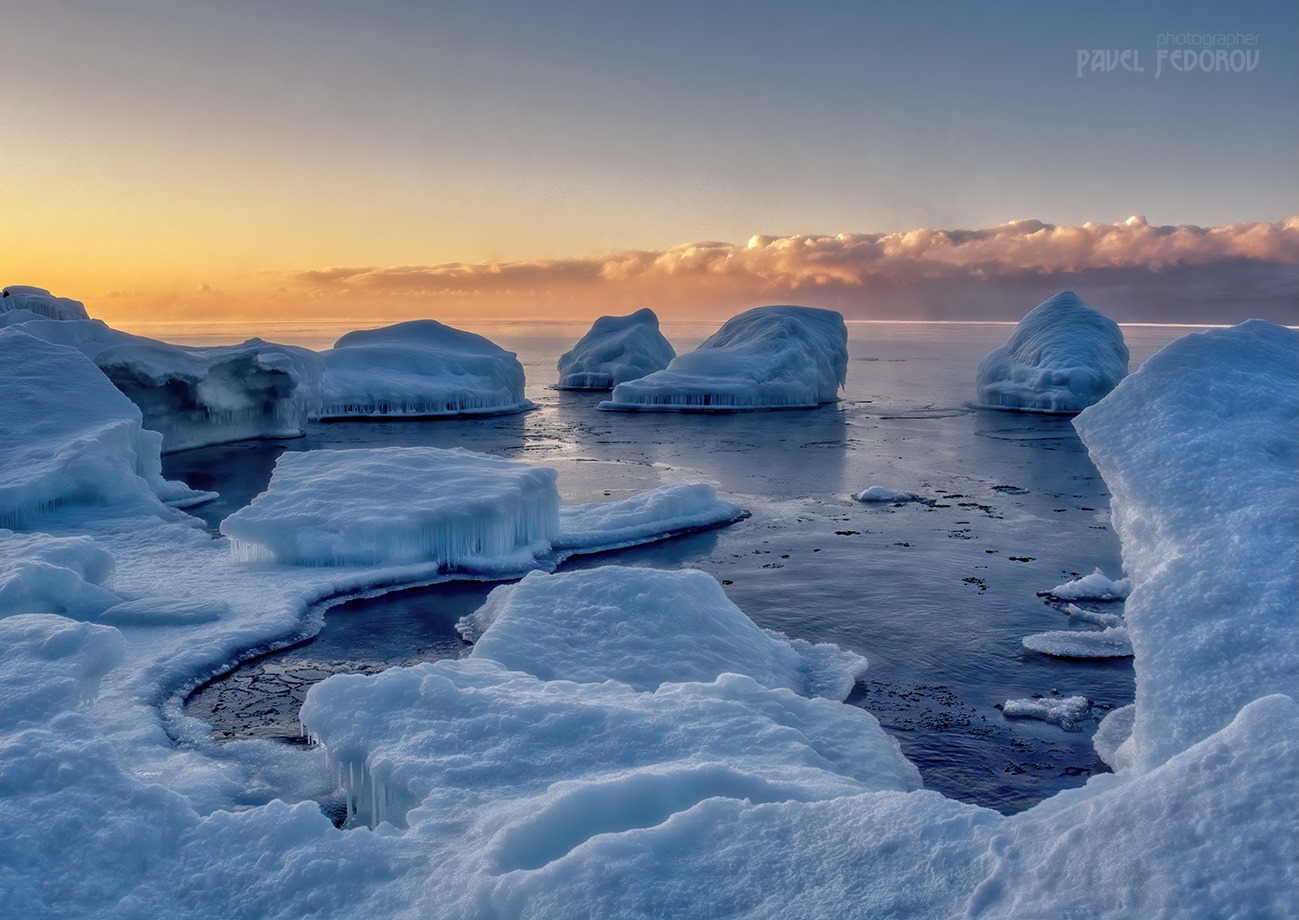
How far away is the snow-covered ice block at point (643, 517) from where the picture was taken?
13570 mm

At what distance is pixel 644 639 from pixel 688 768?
10.7ft

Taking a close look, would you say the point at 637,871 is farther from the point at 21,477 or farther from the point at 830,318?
the point at 830,318

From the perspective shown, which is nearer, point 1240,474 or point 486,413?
point 1240,474

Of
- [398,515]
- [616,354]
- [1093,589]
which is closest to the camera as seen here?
[1093,589]

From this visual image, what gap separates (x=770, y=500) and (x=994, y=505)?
12.3ft

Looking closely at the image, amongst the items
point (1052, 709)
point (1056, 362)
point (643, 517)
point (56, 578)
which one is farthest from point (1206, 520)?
point (1056, 362)

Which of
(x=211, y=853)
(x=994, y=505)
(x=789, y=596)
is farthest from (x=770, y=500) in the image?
(x=211, y=853)

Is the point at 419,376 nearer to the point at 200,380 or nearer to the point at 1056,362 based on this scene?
the point at 200,380

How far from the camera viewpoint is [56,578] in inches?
356

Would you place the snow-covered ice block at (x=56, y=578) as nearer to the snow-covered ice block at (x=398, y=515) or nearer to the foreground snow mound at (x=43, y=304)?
the snow-covered ice block at (x=398, y=515)

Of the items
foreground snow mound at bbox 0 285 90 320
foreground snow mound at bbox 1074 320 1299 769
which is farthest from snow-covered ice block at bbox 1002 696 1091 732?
foreground snow mound at bbox 0 285 90 320

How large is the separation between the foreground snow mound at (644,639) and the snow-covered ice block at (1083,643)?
6.03 ft

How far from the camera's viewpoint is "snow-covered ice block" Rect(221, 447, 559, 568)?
38.4 feet

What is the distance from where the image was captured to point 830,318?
3650cm
